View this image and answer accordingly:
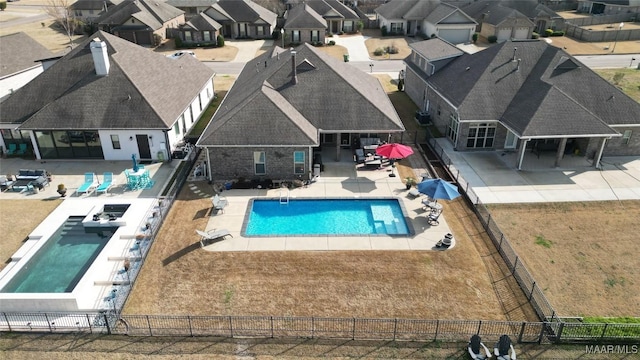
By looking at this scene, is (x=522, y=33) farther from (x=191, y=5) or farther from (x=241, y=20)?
Answer: (x=191, y=5)

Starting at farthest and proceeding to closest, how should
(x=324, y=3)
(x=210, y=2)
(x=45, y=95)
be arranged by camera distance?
(x=210, y=2), (x=324, y=3), (x=45, y=95)

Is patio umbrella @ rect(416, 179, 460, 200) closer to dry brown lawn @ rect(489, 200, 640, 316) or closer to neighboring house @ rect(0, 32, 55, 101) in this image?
dry brown lawn @ rect(489, 200, 640, 316)

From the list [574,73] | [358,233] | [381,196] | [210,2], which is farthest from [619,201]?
[210,2]

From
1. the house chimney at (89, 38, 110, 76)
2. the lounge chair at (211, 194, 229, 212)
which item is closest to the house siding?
the lounge chair at (211, 194, 229, 212)

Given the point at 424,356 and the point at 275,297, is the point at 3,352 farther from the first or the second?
the point at 424,356

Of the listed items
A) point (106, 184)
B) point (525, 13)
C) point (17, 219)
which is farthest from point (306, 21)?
point (17, 219)

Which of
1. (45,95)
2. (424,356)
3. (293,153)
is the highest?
(45,95)
